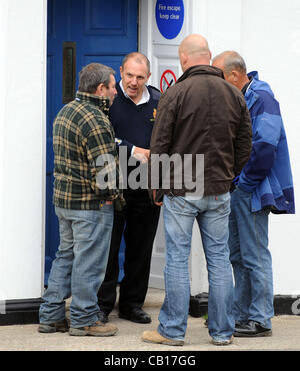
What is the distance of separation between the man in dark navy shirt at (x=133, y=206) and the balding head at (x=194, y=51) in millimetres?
687

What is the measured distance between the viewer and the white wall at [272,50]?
5.80m

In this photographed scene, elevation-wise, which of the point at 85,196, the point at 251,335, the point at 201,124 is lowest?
the point at 251,335

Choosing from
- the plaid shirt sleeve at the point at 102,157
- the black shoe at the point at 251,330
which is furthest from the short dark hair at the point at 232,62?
the black shoe at the point at 251,330

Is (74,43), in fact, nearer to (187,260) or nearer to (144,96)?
(144,96)

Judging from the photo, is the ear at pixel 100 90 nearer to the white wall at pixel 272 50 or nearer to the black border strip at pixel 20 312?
the white wall at pixel 272 50

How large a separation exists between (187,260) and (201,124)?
0.85 m

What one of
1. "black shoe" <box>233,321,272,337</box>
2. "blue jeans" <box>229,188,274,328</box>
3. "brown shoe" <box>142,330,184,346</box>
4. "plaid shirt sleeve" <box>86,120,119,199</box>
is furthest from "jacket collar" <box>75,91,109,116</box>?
"black shoe" <box>233,321,272,337</box>

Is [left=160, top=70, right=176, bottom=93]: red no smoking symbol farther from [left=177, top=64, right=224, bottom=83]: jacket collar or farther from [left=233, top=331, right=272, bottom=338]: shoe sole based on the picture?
[left=233, top=331, right=272, bottom=338]: shoe sole

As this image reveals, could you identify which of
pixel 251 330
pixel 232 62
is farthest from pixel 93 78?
pixel 251 330

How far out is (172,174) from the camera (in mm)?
4734

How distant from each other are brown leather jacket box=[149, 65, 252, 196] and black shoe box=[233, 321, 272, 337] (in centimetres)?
109

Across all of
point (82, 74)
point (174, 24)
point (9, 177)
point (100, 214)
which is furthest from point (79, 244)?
point (174, 24)

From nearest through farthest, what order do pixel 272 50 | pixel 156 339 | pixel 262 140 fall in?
pixel 156 339 < pixel 262 140 < pixel 272 50

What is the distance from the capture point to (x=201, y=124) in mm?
4645
